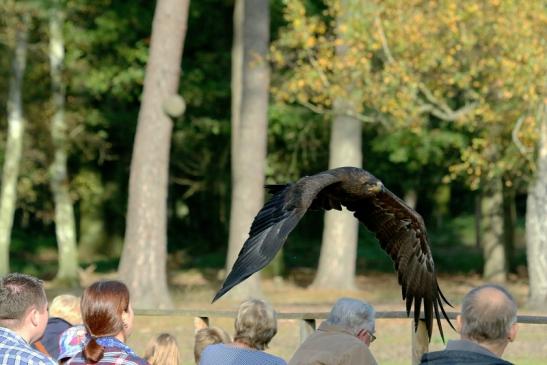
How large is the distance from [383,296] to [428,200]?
22.6 m

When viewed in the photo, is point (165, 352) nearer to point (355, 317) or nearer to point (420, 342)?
point (355, 317)

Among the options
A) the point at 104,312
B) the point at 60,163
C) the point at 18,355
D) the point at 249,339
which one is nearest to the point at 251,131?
the point at 60,163

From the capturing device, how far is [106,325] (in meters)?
5.38

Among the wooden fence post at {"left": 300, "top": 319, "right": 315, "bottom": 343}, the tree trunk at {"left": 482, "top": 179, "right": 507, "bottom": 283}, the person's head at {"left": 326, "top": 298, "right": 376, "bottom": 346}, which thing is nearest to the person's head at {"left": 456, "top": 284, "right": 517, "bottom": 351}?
the person's head at {"left": 326, "top": 298, "right": 376, "bottom": 346}

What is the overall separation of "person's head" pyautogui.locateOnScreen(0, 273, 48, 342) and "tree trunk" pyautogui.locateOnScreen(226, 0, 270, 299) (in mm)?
19380

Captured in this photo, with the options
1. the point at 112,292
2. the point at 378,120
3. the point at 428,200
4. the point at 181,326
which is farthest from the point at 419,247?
the point at 428,200

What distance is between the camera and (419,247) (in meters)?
8.98

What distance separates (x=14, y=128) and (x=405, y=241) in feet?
65.2

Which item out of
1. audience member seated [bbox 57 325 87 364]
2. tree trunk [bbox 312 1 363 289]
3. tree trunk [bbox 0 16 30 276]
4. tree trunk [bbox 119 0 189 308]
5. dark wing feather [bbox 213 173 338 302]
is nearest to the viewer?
Result: audience member seated [bbox 57 325 87 364]

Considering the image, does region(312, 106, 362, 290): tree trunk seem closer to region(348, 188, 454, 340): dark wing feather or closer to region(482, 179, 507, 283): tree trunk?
region(482, 179, 507, 283): tree trunk

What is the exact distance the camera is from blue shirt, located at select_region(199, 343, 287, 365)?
649 centimetres

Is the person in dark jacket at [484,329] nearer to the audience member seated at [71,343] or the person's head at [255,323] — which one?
the person's head at [255,323]

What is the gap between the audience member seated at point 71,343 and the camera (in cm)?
607

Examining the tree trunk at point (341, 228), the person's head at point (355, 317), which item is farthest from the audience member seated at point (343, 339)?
the tree trunk at point (341, 228)
